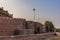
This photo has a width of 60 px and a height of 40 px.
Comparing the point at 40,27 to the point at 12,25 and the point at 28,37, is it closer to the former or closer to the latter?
the point at 12,25

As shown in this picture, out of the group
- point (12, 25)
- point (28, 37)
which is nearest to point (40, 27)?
point (12, 25)

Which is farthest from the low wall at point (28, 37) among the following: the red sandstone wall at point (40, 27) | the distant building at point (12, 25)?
the red sandstone wall at point (40, 27)

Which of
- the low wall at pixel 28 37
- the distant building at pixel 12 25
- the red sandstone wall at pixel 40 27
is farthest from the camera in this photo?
the red sandstone wall at pixel 40 27

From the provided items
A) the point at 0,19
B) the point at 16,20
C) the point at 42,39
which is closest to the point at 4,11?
the point at 16,20

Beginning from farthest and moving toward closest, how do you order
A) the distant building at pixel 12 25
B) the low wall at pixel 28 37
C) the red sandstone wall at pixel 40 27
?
the red sandstone wall at pixel 40 27 → the distant building at pixel 12 25 → the low wall at pixel 28 37

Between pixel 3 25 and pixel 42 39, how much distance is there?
109 inches

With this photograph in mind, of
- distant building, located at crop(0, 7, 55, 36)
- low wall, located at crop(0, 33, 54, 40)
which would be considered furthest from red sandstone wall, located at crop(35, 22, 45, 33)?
low wall, located at crop(0, 33, 54, 40)

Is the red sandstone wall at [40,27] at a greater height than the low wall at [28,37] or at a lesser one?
greater

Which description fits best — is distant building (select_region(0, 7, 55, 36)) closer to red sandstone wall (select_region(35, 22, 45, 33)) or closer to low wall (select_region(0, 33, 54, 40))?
red sandstone wall (select_region(35, 22, 45, 33))

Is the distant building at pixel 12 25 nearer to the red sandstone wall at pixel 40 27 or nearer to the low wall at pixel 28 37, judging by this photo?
the red sandstone wall at pixel 40 27

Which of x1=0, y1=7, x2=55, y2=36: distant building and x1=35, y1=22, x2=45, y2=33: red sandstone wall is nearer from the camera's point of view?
x1=0, y1=7, x2=55, y2=36: distant building

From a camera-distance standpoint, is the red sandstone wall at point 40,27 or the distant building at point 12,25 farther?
the red sandstone wall at point 40,27

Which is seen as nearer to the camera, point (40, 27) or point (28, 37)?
point (28, 37)

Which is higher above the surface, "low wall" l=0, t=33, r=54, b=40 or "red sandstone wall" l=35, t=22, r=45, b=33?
"red sandstone wall" l=35, t=22, r=45, b=33
